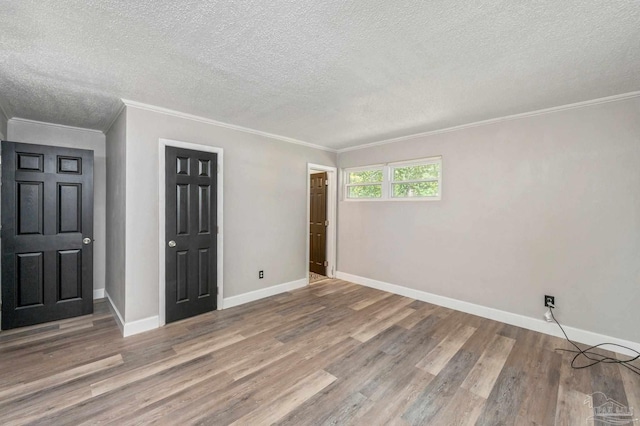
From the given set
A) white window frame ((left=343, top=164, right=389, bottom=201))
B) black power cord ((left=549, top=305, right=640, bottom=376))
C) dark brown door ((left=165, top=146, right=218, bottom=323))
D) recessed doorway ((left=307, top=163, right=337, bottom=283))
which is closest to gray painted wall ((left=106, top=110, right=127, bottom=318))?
dark brown door ((left=165, top=146, right=218, bottom=323))

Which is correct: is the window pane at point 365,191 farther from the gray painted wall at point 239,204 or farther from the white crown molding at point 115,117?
the white crown molding at point 115,117

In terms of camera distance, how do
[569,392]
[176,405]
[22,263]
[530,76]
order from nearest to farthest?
[176,405] < [569,392] < [530,76] < [22,263]

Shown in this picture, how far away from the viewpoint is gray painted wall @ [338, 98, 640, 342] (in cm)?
279

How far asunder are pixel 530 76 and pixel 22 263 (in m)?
5.83

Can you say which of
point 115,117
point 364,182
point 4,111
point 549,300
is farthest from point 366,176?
point 4,111

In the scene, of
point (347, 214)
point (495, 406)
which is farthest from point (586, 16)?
point (347, 214)

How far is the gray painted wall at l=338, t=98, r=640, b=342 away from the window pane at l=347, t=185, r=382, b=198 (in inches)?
23.2

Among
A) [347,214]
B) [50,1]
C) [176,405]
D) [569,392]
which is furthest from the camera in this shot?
[347,214]

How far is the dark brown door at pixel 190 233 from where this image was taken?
3340 mm

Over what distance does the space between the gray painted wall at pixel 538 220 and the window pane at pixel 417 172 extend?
19cm

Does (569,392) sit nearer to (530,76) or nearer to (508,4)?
(530,76)

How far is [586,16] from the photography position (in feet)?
5.31

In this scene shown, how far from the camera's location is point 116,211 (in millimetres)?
3496

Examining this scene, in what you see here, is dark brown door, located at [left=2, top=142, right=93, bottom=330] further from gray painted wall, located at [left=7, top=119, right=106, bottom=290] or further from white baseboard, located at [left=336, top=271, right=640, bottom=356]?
white baseboard, located at [left=336, top=271, right=640, bottom=356]
